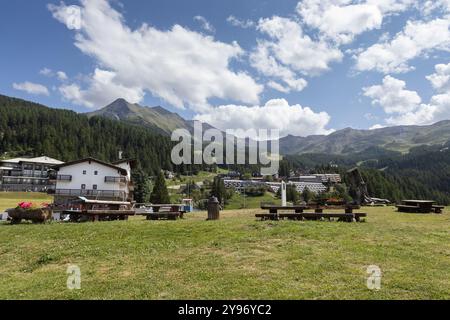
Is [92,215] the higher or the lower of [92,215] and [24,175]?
the lower

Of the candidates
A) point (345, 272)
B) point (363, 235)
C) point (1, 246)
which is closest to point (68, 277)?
point (1, 246)

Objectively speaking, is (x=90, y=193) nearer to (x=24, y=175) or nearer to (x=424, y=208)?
(x=424, y=208)

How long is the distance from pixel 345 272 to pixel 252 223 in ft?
35.0

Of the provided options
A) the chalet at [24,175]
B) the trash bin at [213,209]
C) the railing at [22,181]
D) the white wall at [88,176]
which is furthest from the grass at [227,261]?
the railing at [22,181]

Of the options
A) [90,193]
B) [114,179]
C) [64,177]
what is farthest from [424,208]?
[64,177]

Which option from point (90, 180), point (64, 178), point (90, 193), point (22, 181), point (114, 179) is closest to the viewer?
point (64, 178)

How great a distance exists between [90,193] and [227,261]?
65.7 m

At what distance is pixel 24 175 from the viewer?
15600 cm

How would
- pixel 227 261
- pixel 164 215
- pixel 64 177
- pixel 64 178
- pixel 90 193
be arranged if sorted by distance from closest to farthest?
1. pixel 227 261
2. pixel 164 215
3. pixel 64 178
4. pixel 64 177
5. pixel 90 193

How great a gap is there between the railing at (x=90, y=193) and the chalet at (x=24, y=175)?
9017cm

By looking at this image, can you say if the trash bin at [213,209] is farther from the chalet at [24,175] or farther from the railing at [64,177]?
the chalet at [24,175]

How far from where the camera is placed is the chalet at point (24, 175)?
153 metres

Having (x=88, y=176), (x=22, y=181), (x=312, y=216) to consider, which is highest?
(x=22, y=181)
